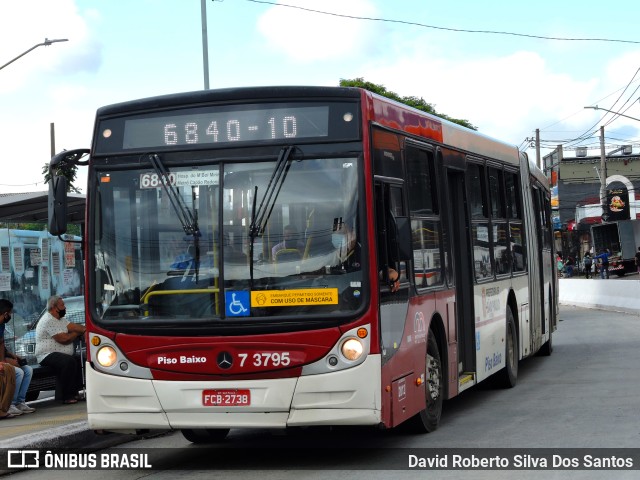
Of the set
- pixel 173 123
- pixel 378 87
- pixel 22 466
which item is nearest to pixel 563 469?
pixel 173 123

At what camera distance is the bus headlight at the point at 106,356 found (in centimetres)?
883

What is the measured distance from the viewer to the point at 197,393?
8.53 meters

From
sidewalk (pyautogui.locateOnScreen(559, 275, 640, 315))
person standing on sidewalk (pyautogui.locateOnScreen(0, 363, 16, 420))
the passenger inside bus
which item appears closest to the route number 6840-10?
the passenger inside bus

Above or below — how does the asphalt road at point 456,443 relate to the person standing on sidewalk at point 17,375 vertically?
below

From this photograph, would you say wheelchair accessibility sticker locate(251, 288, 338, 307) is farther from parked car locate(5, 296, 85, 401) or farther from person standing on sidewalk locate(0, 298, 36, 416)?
parked car locate(5, 296, 85, 401)

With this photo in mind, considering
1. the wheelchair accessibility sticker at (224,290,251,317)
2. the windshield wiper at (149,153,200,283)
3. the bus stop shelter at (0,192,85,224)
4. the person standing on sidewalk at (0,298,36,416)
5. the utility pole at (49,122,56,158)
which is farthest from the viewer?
the utility pole at (49,122,56,158)

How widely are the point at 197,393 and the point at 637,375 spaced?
26.5 feet

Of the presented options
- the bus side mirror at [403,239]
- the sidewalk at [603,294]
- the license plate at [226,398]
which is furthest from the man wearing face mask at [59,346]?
the sidewalk at [603,294]

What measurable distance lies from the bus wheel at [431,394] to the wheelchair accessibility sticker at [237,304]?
90.9 inches

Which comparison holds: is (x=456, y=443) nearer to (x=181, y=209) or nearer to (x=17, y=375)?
(x=181, y=209)

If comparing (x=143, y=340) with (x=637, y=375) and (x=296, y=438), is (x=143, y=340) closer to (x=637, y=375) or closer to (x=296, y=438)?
(x=296, y=438)

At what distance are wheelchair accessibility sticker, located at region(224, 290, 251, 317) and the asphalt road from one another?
1169 mm

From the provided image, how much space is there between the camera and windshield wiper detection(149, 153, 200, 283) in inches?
339

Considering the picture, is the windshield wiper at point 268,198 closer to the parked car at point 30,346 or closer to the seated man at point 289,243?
the seated man at point 289,243
